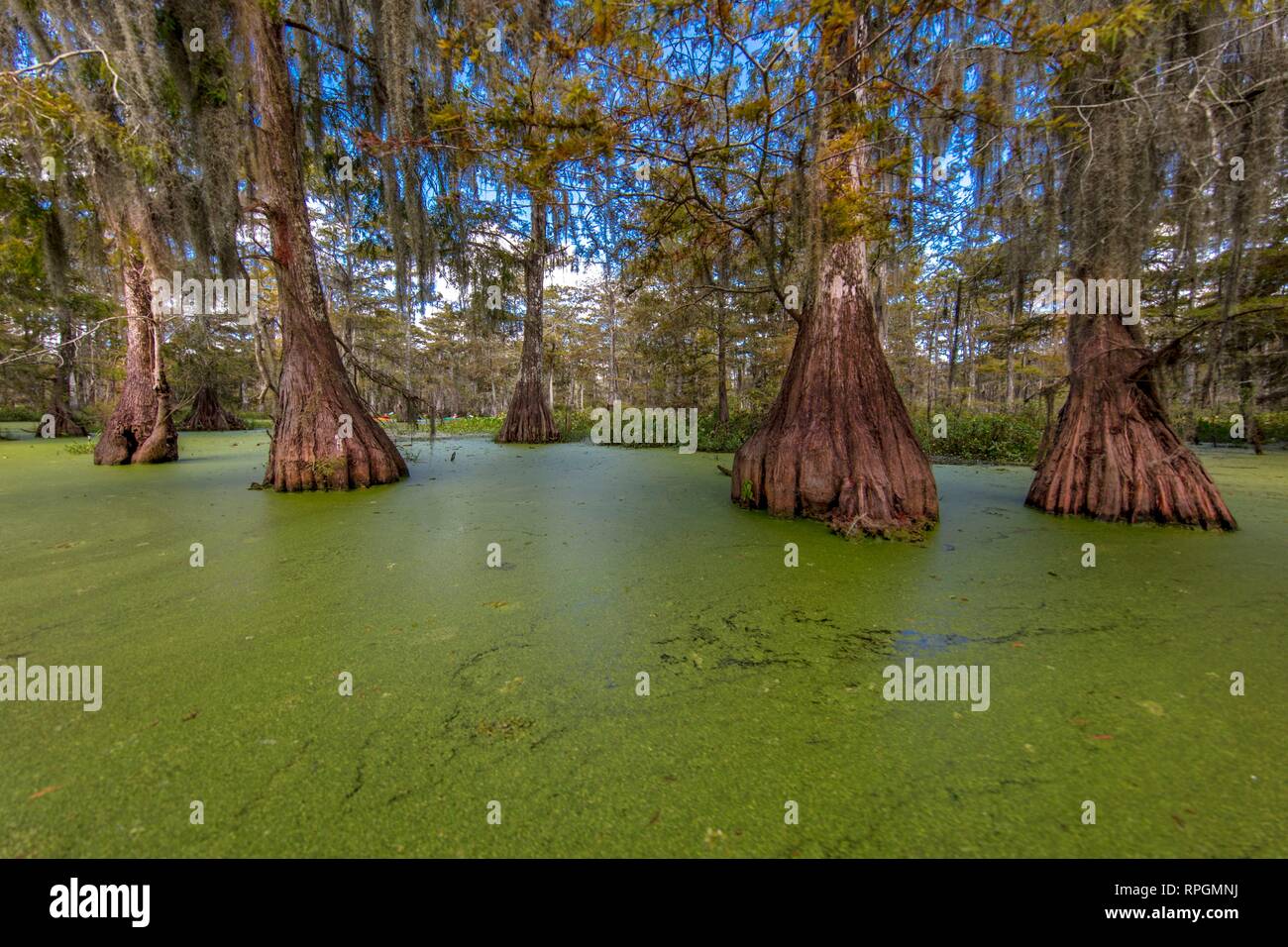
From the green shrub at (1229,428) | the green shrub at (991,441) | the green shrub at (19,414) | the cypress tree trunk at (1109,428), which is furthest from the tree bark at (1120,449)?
the green shrub at (19,414)

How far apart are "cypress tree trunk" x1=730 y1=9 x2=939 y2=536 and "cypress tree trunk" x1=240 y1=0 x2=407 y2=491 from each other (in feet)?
14.7

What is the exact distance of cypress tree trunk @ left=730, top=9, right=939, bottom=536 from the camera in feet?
12.4

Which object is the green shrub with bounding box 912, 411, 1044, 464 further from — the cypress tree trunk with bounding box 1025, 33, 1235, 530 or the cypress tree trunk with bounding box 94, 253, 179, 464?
the cypress tree trunk with bounding box 94, 253, 179, 464

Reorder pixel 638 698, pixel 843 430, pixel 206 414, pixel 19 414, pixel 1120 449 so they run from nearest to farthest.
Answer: pixel 638 698, pixel 1120 449, pixel 843 430, pixel 206 414, pixel 19 414

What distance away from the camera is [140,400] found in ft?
25.6

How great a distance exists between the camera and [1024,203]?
3.34 m

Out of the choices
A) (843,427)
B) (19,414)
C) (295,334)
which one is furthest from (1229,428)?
(19,414)

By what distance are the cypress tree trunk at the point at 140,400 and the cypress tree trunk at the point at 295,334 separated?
3.53 metres

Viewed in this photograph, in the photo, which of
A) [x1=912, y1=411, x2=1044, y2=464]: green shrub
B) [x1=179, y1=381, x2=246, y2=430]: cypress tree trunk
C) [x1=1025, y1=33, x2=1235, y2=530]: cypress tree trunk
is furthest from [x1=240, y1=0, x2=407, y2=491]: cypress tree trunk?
[x1=179, y1=381, x2=246, y2=430]: cypress tree trunk

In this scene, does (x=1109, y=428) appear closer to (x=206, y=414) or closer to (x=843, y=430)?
(x=843, y=430)

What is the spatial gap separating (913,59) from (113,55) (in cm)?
624

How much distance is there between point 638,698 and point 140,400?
1044 cm

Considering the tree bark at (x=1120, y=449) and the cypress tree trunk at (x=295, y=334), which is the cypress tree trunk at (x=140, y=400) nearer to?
the cypress tree trunk at (x=295, y=334)
